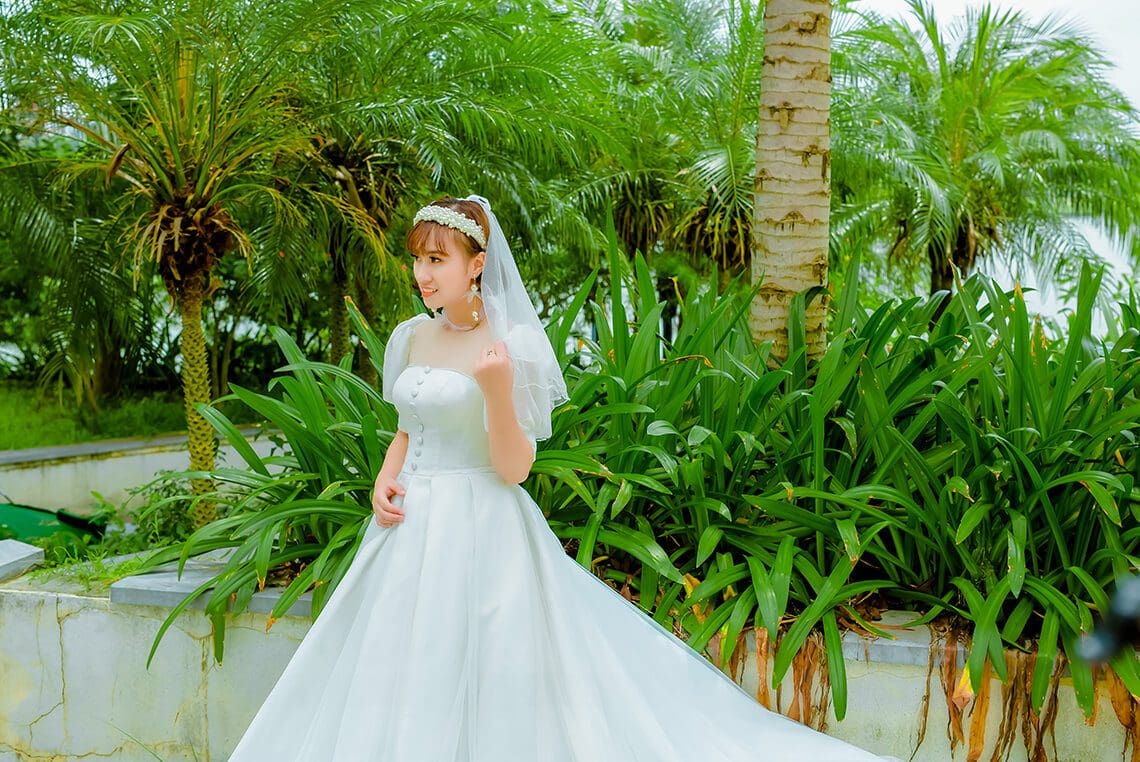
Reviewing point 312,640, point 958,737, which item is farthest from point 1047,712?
point 312,640

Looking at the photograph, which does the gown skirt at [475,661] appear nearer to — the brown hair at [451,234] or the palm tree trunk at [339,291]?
the brown hair at [451,234]

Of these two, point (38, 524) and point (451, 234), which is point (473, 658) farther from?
point (38, 524)

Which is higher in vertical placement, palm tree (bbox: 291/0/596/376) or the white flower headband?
palm tree (bbox: 291/0/596/376)

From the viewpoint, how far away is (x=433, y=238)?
244cm

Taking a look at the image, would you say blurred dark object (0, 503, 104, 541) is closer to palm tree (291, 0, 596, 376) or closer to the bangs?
palm tree (291, 0, 596, 376)

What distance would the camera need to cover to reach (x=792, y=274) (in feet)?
12.1

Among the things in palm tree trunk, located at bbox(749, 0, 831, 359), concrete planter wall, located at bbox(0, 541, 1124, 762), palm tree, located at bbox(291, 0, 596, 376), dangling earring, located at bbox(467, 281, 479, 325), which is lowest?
concrete planter wall, located at bbox(0, 541, 1124, 762)

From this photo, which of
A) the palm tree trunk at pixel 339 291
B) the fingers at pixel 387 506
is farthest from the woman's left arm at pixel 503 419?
the palm tree trunk at pixel 339 291

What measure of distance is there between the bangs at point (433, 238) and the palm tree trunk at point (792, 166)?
159 centimetres

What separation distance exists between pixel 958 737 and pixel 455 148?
6555 mm

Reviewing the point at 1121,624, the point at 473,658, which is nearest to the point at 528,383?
the point at 473,658

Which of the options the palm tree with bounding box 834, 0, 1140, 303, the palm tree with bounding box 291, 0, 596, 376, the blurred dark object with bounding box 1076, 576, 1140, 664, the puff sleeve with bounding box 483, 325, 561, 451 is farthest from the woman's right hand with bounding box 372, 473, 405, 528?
the palm tree with bounding box 834, 0, 1140, 303

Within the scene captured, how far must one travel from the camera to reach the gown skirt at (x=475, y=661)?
2.46 meters

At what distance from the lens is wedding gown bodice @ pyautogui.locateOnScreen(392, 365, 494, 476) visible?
2494mm
